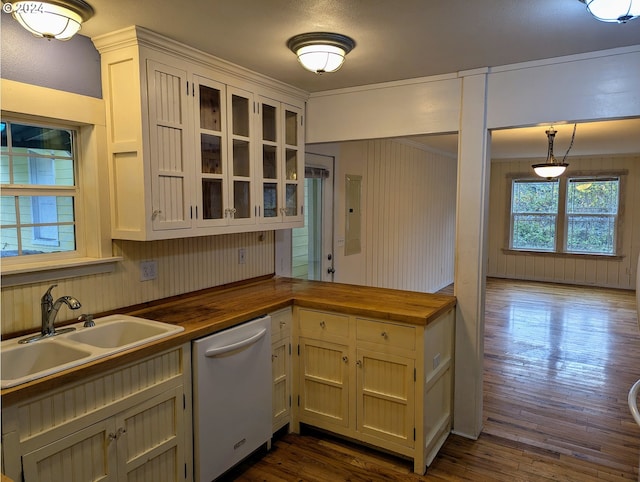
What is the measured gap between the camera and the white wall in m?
4.74

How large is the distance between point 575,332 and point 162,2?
5460mm

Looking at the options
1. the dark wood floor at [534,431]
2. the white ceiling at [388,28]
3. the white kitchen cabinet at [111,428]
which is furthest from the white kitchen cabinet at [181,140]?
the dark wood floor at [534,431]

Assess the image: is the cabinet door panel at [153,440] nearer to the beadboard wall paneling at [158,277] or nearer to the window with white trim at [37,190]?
the beadboard wall paneling at [158,277]

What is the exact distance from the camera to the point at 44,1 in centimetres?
172

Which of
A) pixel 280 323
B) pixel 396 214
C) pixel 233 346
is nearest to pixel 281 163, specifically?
pixel 280 323

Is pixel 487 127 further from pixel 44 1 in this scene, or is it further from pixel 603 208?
pixel 603 208

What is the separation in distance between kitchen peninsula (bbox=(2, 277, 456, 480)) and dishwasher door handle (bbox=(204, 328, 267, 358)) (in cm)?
10

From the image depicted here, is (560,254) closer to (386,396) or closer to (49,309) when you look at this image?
(386,396)

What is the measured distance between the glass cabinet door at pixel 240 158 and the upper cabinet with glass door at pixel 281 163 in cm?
12

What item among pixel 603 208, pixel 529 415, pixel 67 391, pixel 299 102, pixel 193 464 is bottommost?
pixel 529 415

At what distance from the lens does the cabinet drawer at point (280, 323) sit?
2680 mm

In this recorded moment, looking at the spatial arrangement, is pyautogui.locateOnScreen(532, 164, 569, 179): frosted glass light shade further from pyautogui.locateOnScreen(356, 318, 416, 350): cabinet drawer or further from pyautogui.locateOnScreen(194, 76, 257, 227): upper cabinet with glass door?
pyautogui.locateOnScreen(194, 76, 257, 227): upper cabinet with glass door

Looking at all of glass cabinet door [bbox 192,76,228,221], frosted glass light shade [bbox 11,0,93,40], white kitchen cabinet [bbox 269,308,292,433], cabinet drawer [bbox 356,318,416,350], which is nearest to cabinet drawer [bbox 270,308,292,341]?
white kitchen cabinet [bbox 269,308,292,433]

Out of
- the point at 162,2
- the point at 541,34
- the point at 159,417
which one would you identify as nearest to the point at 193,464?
the point at 159,417
